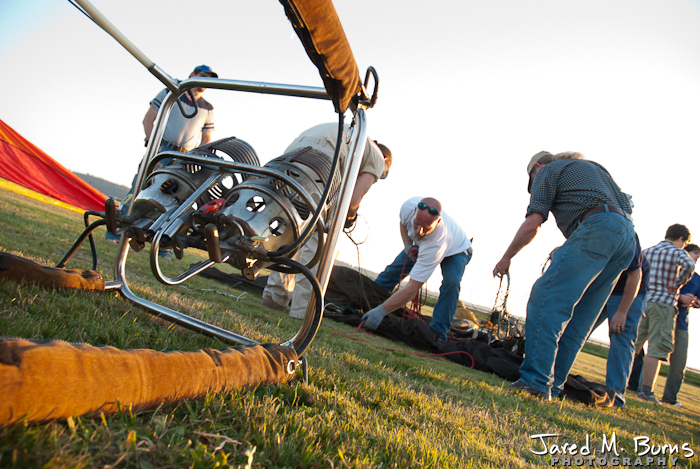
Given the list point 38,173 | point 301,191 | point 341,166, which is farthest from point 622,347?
point 38,173

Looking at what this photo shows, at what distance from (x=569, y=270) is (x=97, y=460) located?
2670 millimetres

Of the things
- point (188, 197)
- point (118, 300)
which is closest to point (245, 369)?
point (188, 197)

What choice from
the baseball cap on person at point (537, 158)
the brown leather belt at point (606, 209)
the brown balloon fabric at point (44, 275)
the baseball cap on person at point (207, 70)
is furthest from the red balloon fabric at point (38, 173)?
the brown leather belt at point (606, 209)

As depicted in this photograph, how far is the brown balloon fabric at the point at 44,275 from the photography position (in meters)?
1.40

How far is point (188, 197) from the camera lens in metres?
1.36

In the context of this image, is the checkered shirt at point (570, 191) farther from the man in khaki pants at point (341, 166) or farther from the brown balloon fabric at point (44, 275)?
the brown balloon fabric at point (44, 275)

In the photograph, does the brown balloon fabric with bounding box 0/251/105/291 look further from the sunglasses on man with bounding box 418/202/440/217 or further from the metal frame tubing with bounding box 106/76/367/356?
the sunglasses on man with bounding box 418/202/440/217

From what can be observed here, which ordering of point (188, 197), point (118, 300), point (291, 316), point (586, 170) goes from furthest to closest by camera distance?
1. point (291, 316)
2. point (586, 170)
3. point (118, 300)
4. point (188, 197)

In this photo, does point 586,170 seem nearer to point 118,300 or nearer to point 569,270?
point 569,270

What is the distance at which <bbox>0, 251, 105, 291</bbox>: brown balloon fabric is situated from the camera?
1.40 meters

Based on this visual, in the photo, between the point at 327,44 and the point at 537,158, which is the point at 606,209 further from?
the point at 327,44

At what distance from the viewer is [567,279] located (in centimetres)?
256

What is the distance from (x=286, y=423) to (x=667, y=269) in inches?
230

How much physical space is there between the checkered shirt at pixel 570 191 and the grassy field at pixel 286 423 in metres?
1.30
